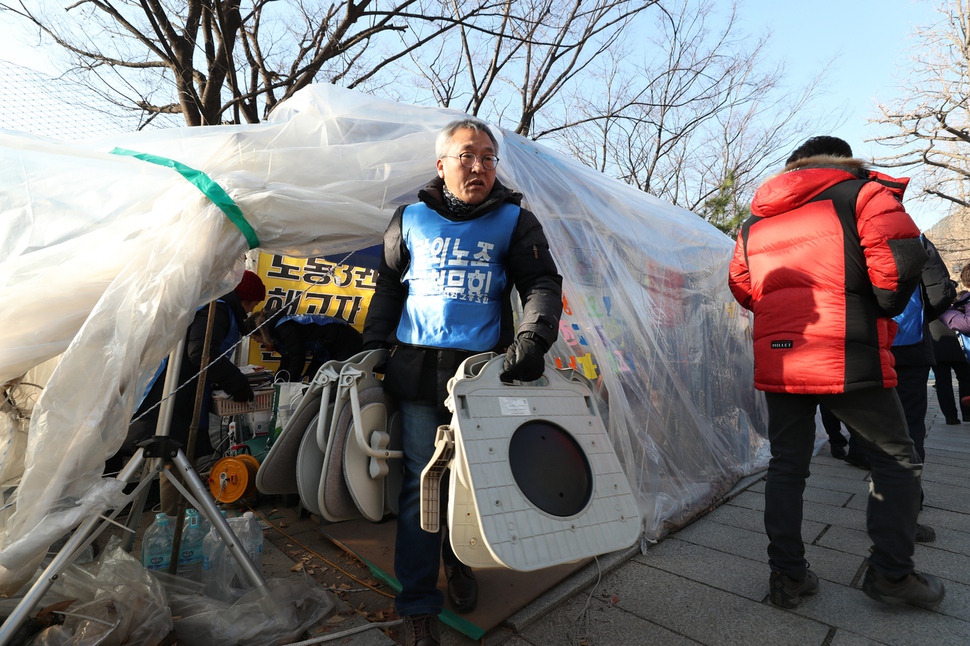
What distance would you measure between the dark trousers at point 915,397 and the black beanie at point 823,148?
1378mm

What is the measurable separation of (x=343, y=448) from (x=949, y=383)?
23.0 feet

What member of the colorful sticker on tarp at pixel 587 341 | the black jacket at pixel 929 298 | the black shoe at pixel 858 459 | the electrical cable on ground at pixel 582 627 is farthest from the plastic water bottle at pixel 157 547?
the black shoe at pixel 858 459

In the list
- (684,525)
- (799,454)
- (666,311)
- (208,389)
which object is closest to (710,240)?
(666,311)

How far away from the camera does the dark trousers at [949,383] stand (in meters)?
5.65

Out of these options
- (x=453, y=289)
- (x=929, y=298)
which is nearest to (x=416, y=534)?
(x=453, y=289)

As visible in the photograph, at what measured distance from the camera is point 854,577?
2234 millimetres

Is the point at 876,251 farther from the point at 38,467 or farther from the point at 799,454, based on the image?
the point at 38,467

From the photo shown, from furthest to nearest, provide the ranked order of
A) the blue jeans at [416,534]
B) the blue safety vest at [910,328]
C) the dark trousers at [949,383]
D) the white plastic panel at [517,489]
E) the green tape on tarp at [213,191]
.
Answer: the dark trousers at [949,383] → the blue safety vest at [910,328] → the green tape on tarp at [213,191] → the blue jeans at [416,534] → the white plastic panel at [517,489]

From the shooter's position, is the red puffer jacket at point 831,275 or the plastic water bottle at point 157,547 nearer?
the red puffer jacket at point 831,275

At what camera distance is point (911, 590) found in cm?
191

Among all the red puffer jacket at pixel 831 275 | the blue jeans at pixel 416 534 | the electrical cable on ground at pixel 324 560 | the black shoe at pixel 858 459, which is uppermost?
the red puffer jacket at pixel 831 275

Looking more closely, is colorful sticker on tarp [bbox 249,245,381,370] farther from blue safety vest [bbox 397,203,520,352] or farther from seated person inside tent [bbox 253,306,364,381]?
blue safety vest [bbox 397,203,520,352]

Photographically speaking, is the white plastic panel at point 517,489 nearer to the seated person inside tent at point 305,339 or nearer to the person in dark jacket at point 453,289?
the person in dark jacket at point 453,289

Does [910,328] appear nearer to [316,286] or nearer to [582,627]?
[582,627]
